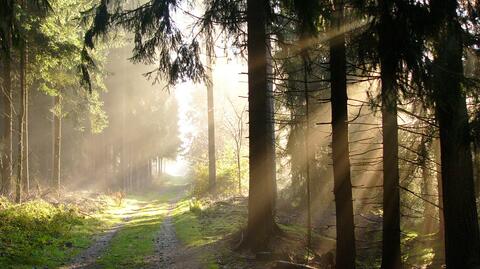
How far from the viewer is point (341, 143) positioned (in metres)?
7.38

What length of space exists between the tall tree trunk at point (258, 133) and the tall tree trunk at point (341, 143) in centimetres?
300

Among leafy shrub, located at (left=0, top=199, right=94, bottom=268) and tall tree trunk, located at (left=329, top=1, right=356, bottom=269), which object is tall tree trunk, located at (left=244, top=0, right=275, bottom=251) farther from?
leafy shrub, located at (left=0, top=199, right=94, bottom=268)

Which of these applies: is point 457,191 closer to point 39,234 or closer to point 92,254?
point 92,254

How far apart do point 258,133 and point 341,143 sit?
3.30m

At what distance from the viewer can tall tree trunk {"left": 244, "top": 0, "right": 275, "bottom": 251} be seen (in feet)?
33.7

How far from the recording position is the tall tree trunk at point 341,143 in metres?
7.28

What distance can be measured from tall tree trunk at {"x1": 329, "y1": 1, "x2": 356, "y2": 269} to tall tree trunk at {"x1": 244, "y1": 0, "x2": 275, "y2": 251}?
3.00 meters

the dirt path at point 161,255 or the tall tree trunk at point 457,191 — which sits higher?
the tall tree trunk at point 457,191

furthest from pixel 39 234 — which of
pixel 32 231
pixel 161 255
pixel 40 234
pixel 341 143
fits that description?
pixel 341 143

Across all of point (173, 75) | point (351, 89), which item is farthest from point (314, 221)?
point (173, 75)

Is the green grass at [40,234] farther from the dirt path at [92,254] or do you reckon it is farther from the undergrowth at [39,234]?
the dirt path at [92,254]

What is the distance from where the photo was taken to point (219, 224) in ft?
48.6

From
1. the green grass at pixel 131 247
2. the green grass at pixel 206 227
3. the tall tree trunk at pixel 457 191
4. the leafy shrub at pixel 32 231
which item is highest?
the tall tree trunk at pixel 457 191

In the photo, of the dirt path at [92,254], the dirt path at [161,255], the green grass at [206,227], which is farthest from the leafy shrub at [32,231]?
the green grass at [206,227]
